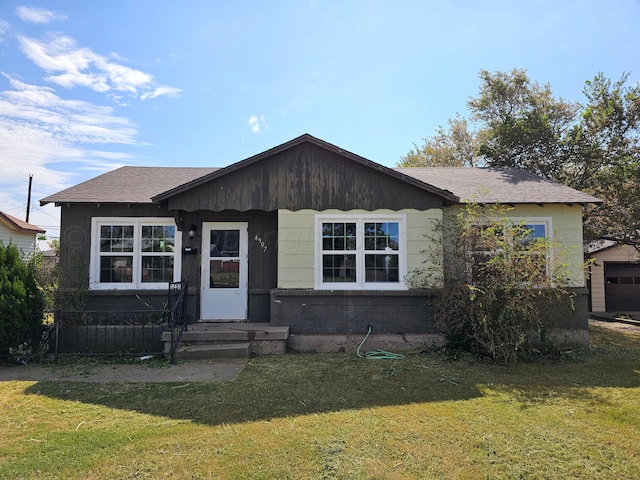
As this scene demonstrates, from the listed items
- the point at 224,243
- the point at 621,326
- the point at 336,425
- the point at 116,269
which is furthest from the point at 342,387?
the point at 621,326

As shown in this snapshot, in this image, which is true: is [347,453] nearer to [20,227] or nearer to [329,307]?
[329,307]

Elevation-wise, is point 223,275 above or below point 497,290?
above

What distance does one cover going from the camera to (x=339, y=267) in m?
8.30

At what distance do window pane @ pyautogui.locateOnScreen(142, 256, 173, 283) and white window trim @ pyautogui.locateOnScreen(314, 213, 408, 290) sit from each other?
3.61m

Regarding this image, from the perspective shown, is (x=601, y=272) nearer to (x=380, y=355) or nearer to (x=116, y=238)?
(x=380, y=355)

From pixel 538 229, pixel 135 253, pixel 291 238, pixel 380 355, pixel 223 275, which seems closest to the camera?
pixel 380 355

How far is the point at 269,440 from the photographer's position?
12.8 ft

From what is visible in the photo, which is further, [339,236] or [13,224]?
[13,224]

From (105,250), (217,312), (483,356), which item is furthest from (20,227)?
(483,356)

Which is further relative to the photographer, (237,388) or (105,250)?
(105,250)

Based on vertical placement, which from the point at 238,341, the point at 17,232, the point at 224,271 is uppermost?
the point at 17,232

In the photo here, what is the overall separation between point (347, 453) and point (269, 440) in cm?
83

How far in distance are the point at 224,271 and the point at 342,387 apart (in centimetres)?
457

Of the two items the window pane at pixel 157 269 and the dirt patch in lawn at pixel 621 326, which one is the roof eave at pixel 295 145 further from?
the dirt patch in lawn at pixel 621 326
